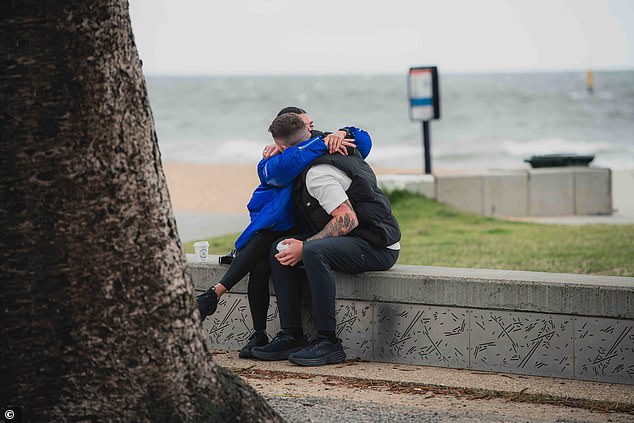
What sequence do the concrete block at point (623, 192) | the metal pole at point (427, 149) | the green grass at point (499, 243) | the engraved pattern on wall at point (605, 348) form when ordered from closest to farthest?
1. the engraved pattern on wall at point (605, 348)
2. the green grass at point (499, 243)
3. the metal pole at point (427, 149)
4. the concrete block at point (623, 192)

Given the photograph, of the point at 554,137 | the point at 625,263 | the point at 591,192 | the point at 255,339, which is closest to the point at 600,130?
the point at 554,137

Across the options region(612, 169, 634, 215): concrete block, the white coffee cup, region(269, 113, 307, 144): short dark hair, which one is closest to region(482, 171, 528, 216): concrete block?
region(612, 169, 634, 215): concrete block

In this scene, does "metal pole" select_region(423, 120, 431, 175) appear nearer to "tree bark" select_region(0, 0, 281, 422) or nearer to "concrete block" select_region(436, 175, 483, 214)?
"concrete block" select_region(436, 175, 483, 214)

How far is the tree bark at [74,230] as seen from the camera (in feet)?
11.3

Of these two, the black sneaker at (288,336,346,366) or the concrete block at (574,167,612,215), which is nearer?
the black sneaker at (288,336,346,366)

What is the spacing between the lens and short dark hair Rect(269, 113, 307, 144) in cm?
581

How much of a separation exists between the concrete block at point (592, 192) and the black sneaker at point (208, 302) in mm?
9774

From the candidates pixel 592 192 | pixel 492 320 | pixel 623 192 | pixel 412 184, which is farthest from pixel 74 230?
pixel 623 192

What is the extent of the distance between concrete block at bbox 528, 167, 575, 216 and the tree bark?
11643 mm

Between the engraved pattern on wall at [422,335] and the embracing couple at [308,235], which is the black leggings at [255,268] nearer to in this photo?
the embracing couple at [308,235]

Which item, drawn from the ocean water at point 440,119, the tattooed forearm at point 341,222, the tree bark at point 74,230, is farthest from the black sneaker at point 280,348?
the ocean water at point 440,119

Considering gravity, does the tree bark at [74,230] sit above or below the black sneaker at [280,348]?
above

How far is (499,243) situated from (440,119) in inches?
1625

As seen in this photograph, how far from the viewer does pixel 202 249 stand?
6.34 m
